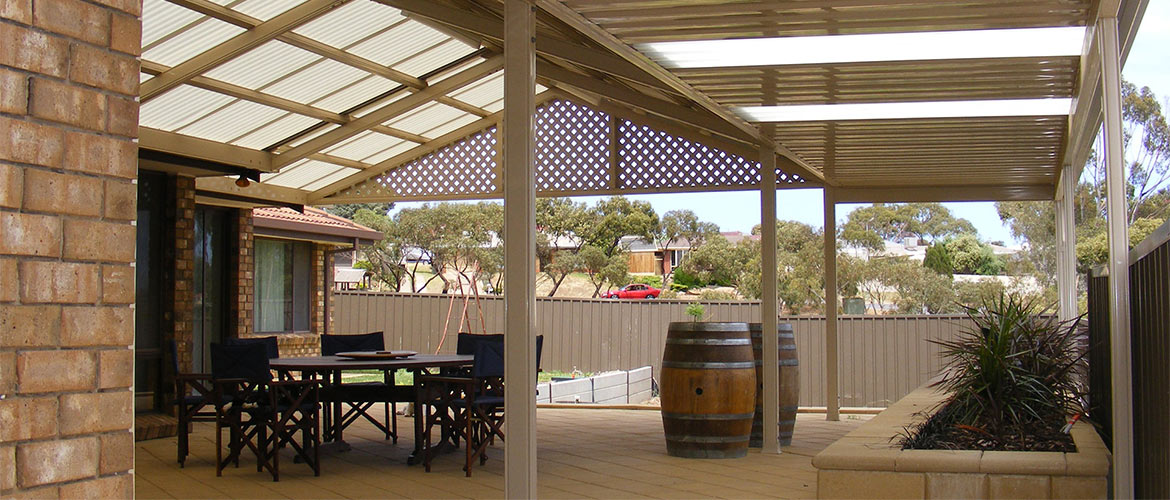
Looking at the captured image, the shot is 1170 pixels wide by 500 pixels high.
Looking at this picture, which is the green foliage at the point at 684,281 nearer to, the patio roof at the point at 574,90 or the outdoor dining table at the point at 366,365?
the patio roof at the point at 574,90

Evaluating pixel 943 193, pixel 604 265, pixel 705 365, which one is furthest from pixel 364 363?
pixel 604 265

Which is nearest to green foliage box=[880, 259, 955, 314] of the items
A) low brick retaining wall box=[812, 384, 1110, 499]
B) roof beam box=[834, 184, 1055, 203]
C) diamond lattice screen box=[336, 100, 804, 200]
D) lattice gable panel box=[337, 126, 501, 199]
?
roof beam box=[834, 184, 1055, 203]

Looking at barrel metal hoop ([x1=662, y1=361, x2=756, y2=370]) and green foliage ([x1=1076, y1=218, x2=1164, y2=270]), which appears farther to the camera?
green foliage ([x1=1076, y1=218, x2=1164, y2=270])

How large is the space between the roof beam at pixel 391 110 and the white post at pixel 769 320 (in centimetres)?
311

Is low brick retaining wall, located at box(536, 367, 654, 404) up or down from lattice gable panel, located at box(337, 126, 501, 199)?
down

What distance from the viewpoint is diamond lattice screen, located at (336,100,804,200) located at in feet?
30.9

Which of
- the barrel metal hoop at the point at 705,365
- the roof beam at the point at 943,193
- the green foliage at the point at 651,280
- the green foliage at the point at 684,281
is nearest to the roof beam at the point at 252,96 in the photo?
the barrel metal hoop at the point at 705,365

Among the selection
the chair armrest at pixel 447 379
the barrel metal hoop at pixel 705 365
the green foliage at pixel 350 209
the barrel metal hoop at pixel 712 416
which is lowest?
the barrel metal hoop at pixel 712 416

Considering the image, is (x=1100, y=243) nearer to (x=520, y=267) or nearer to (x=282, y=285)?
(x=282, y=285)

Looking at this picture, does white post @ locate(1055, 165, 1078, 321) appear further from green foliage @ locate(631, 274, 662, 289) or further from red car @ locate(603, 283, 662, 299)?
green foliage @ locate(631, 274, 662, 289)

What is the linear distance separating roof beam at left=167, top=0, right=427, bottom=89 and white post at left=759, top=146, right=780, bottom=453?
3248 millimetres

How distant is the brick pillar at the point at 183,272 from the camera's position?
327 inches

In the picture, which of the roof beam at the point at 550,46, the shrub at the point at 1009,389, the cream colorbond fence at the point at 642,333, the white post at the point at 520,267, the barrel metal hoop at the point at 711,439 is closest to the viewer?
the white post at the point at 520,267

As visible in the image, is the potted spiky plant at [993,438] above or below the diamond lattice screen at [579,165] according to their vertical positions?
below
